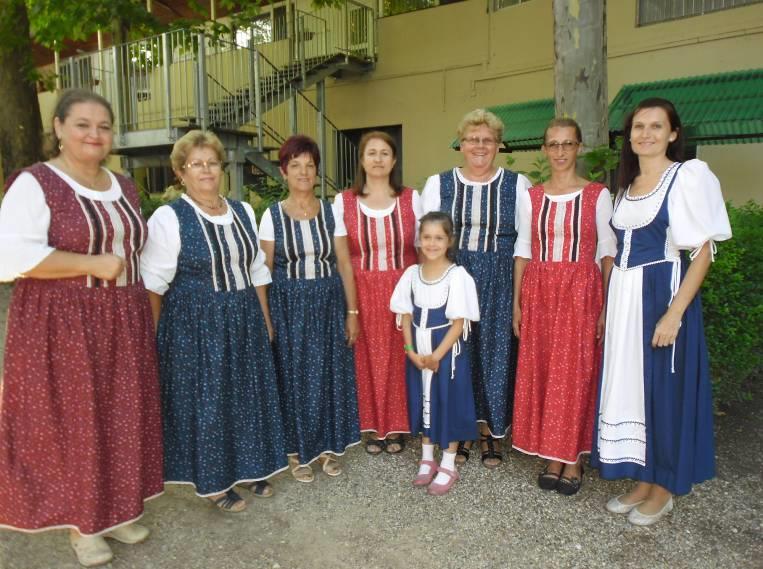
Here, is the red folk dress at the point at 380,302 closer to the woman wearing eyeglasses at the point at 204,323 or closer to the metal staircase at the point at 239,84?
the woman wearing eyeglasses at the point at 204,323

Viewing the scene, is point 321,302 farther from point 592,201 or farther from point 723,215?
point 723,215

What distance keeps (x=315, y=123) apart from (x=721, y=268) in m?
10.0

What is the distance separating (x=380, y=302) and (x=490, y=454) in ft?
3.76

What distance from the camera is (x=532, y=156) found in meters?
10.2

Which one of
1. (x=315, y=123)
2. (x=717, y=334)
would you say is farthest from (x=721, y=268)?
(x=315, y=123)

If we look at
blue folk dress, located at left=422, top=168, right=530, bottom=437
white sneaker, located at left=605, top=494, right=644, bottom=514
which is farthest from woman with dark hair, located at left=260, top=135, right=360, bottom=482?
white sneaker, located at left=605, top=494, right=644, bottom=514

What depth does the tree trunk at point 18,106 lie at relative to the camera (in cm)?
930

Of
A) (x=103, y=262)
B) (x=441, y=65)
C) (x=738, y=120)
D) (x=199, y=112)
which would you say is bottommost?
(x=103, y=262)

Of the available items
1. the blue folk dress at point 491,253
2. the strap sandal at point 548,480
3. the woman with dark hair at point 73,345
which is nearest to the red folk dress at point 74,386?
the woman with dark hair at point 73,345

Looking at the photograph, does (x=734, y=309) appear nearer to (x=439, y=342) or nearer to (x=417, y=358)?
(x=439, y=342)

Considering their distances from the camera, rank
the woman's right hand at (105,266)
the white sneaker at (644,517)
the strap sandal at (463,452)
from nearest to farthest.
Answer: the woman's right hand at (105,266)
the white sneaker at (644,517)
the strap sandal at (463,452)

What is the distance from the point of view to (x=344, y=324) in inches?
136

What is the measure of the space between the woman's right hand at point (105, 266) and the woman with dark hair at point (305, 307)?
964 mm

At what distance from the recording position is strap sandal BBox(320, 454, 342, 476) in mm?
3456
